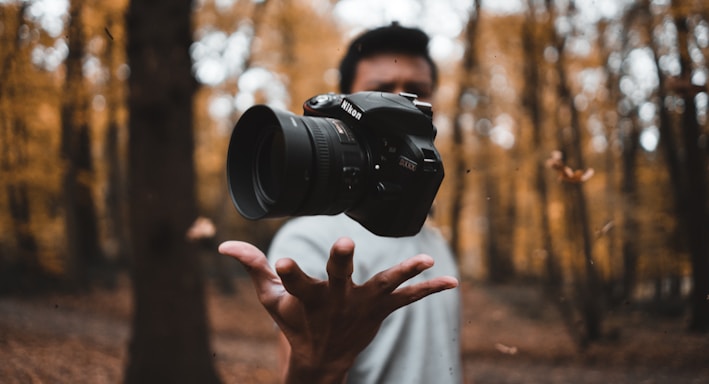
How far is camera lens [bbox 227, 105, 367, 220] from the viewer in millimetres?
831

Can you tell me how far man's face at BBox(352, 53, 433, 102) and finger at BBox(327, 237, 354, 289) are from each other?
0.99 m

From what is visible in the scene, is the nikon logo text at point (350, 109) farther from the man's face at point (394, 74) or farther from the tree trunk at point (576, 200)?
the tree trunk at point (576, 200)

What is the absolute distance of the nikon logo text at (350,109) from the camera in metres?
1.00

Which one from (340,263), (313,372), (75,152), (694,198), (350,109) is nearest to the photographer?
(340,263)

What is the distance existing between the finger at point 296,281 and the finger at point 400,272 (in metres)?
0.10

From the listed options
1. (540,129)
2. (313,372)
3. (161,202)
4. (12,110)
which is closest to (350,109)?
(313,372)

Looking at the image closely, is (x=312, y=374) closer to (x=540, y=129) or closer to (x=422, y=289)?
(x=422, y=289)

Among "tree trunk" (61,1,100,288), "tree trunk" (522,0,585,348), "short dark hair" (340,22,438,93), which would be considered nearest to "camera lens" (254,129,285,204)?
"short dark hair" (340,22,438,93)

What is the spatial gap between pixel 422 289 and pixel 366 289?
96 mm

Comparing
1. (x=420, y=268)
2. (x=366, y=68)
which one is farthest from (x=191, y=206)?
(x=420, y=268)

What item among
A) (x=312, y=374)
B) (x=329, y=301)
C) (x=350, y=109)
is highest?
(x=350, y=109)

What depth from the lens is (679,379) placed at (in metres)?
1.10

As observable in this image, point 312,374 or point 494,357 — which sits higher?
point 312,374

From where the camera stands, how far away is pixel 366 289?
82cm
